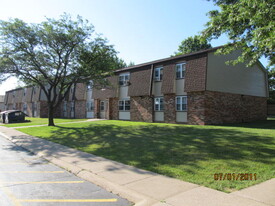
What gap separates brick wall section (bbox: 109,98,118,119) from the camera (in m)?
27.0

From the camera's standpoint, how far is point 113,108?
27422 mm

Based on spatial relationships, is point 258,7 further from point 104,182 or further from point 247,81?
point 247,81

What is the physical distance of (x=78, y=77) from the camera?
20.0 metres

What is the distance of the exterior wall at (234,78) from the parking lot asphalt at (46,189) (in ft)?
48.1

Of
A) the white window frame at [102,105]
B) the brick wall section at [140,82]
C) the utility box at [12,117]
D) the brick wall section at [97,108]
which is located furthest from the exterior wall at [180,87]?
the utility box at [12,117]

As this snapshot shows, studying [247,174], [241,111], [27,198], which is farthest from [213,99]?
[27,198]

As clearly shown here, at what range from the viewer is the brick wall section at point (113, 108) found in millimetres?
27000

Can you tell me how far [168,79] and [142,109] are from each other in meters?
4.65

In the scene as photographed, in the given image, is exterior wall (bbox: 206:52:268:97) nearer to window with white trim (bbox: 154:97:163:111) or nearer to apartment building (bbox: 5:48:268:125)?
apartment building (bbox: 5:48:268:125)

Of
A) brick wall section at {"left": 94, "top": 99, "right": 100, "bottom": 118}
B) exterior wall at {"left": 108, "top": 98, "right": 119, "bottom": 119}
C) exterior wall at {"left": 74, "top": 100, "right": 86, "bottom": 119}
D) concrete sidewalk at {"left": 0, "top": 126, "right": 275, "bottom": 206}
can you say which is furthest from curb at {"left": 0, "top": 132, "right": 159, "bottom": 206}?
exterior wall at {"left": 74, "top": 100, "right": 86, "bottom": 119}

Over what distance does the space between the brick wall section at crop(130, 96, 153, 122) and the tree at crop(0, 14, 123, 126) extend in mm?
4874

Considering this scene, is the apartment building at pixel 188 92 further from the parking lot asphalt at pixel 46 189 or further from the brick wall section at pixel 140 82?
the parking lot asphalt at pixel 46 189

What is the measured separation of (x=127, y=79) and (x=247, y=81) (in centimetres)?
1264

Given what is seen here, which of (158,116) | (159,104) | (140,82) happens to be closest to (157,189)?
(158,116)
